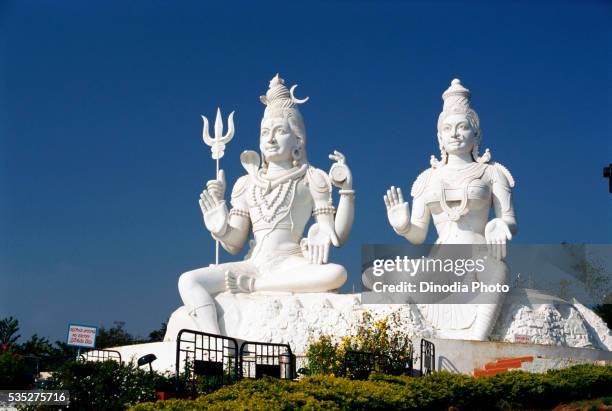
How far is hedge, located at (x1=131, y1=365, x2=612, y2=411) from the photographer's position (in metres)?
7.47

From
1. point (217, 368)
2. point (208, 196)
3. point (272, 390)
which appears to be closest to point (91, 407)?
point (217, 368)

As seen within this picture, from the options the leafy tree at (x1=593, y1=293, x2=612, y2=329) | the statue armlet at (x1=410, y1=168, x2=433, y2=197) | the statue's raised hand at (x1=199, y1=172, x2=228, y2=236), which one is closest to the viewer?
the statue armlet at (x1=410, y1=168, x2=433, y2=197)

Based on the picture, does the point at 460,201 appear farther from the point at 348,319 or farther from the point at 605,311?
the point at 605,311

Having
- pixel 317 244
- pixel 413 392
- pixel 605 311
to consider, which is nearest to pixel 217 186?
pixel 317 244

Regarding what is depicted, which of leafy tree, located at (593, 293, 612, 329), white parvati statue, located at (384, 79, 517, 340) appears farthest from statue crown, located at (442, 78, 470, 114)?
leafy tree, located at (593, 293, 612, 329)

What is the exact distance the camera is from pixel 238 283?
14859 millimetres

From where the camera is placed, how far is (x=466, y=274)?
1437 cm

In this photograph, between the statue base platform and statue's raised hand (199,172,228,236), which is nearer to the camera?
the statue base platform

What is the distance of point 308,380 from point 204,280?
625 centimetres

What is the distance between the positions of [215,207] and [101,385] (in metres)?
7.14

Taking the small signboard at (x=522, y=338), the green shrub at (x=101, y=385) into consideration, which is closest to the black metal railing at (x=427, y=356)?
the small signboard at (x=522, y=338)

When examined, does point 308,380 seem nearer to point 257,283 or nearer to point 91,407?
point 91,407

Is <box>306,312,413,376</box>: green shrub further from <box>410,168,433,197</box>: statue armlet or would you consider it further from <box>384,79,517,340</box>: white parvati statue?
<box>410,168,433,197</box>: statue armlet

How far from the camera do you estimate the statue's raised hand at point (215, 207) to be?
51.3ft
